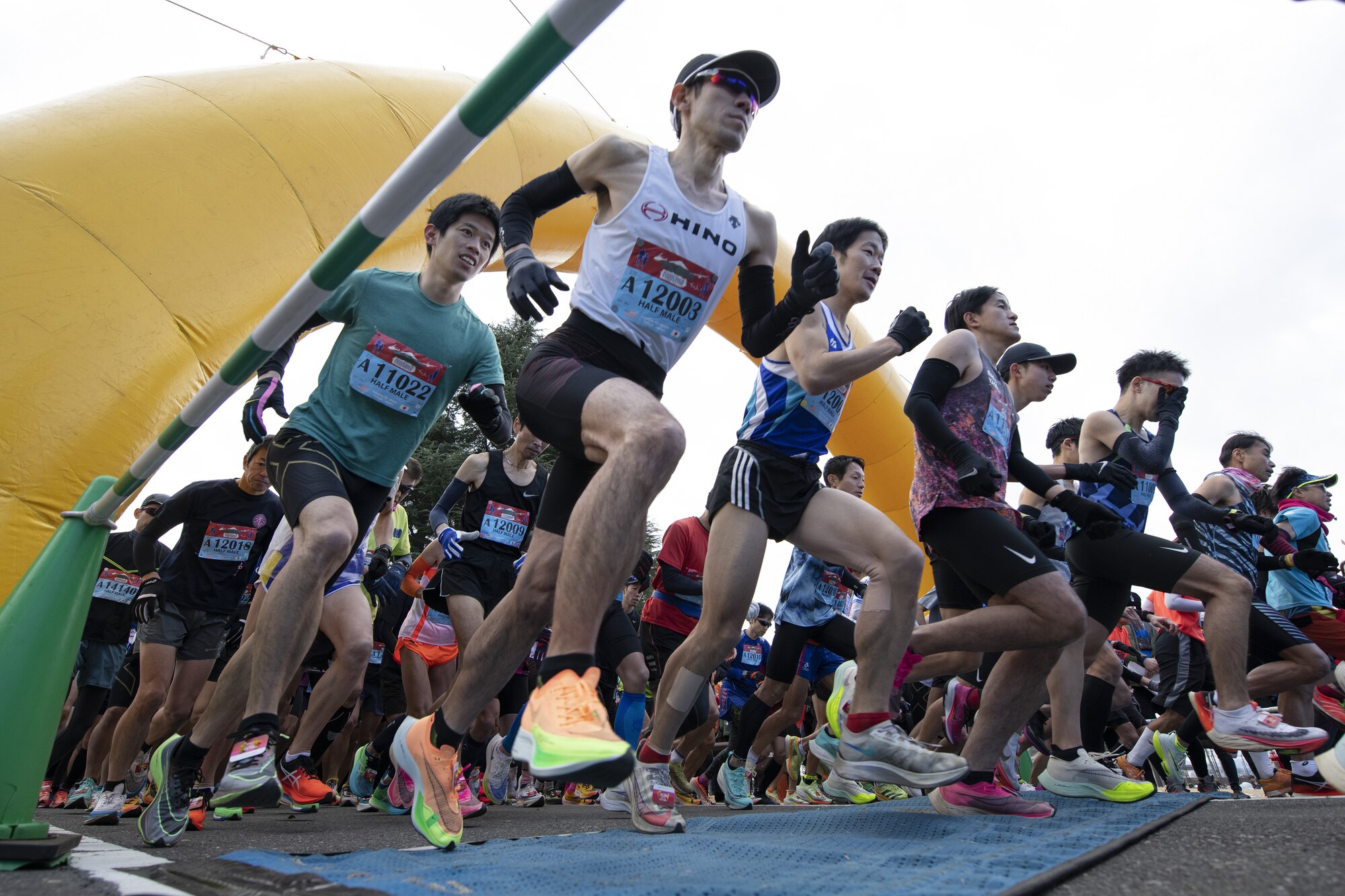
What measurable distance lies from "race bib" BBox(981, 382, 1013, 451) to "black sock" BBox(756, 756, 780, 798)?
4.59 metres

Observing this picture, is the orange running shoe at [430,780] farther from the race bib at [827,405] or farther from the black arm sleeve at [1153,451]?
the black arm sleeve at [1153,451]

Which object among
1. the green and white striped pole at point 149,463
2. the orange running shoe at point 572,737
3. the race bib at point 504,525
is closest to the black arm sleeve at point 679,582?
the race bib at point 504,525

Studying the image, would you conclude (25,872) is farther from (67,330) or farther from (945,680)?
(945,680)

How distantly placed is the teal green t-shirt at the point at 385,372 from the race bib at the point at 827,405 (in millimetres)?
1204

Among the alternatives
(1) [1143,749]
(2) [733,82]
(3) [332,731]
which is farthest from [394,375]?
(1) [1143,749]

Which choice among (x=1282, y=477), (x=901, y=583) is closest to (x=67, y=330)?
(x=901, y=583)

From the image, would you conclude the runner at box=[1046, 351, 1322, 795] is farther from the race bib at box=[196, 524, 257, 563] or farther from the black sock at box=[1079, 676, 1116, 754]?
the race bib at box=[196, 524, 257, 563]

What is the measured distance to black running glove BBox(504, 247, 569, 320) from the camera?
2.14 m

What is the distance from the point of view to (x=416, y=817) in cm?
249

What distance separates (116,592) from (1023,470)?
643 cm

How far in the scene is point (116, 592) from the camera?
6.89 m

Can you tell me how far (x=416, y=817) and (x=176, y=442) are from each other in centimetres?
127

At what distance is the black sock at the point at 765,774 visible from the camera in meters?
7.50

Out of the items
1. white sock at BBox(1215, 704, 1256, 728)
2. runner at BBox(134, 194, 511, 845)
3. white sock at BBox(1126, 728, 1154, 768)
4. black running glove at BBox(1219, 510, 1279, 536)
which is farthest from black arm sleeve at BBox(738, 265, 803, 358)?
white sock at BBox(1126, 728, 1154, 768)
